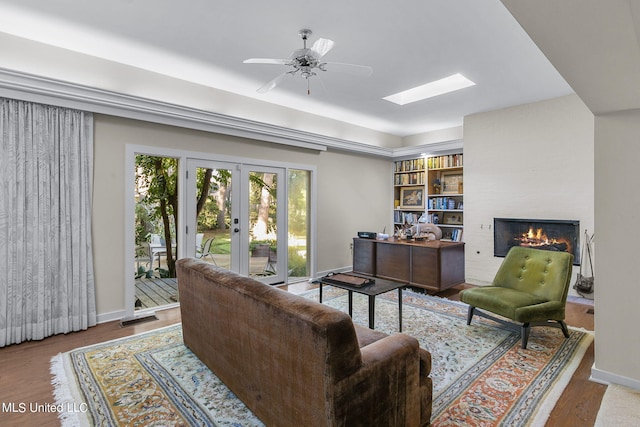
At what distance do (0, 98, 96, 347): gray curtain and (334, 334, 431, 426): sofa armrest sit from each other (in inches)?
127

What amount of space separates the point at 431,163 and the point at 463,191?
3.08 ft

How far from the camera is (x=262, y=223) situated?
16.5 feet

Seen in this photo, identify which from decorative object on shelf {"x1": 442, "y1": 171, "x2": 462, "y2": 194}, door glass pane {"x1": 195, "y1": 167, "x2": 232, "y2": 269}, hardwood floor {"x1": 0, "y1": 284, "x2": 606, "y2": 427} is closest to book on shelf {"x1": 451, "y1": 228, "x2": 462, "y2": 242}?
decorative object on shelf {"x1": 442, "y1": 171, "x2": 462, "y2": 194}

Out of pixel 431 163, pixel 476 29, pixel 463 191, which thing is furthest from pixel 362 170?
pixel 476 29

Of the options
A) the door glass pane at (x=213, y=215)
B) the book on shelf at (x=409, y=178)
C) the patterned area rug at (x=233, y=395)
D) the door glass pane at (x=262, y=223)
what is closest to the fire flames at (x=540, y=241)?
the patterned area rug at (x=233, y=395)

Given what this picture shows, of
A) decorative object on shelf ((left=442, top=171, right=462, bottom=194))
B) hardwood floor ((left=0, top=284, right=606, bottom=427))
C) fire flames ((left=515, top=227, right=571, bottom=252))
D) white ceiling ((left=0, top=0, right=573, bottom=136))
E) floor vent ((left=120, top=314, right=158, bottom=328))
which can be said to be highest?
white ceiling ((left=0, top=0, right=573, bottom=136))

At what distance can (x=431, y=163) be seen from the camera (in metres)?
6.33

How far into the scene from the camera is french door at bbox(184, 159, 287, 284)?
434 centimetres

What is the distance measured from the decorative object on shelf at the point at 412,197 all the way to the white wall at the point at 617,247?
13.9 ft

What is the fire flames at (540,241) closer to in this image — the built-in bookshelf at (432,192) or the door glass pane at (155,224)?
the built-in bookshelf at (432,192)

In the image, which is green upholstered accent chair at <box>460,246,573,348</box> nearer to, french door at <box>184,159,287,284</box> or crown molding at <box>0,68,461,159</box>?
french door at <box>184,159,287,284</box>

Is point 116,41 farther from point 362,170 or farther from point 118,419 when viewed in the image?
point 362,170

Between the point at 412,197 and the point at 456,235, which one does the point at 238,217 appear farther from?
the point at 456,235

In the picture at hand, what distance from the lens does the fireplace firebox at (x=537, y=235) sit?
4523 mm
